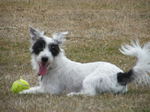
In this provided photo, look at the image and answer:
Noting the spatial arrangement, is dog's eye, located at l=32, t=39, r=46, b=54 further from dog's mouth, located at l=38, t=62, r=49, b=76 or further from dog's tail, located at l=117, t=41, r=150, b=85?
dog's tail, located at l=117, t=41, r=150, b=85

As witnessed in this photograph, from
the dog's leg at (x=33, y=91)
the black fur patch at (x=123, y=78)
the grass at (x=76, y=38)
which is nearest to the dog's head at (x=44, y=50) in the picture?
the dog's leg at (x=33, y=91)

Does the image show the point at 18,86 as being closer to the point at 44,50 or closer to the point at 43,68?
the point at 43,68

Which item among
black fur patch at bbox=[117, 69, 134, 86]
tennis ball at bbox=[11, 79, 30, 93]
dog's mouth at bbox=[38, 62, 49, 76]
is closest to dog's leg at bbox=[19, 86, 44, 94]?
tennis ball at bbox=[11, 79, 30, 93]

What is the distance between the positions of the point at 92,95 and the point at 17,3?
51.7ft

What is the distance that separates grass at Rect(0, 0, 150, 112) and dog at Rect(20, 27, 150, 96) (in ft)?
0.85

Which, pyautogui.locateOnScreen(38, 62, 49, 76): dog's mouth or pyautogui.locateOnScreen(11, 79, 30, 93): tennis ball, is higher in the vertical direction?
pyautogui.locateOnScreen(38, 62, 49, 76): dog's mouth

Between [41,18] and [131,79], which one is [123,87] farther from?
[41,18]

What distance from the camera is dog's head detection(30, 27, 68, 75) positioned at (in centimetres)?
891

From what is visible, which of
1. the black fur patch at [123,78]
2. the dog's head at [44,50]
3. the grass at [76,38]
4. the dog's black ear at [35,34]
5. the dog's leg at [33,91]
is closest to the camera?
the grass at [76,38]

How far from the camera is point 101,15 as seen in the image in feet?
69.4

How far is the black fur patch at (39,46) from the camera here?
29.5 feet

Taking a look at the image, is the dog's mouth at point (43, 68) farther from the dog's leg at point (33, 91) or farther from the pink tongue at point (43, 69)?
the dog's leg at point (33, 91)

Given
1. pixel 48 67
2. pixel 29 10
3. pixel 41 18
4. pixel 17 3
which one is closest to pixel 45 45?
pixel 48 67

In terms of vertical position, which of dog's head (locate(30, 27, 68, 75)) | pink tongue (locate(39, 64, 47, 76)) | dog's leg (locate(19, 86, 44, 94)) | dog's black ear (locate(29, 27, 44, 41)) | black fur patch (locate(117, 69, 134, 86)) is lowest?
dog's leg (locate(19, 86, 44, 94))
